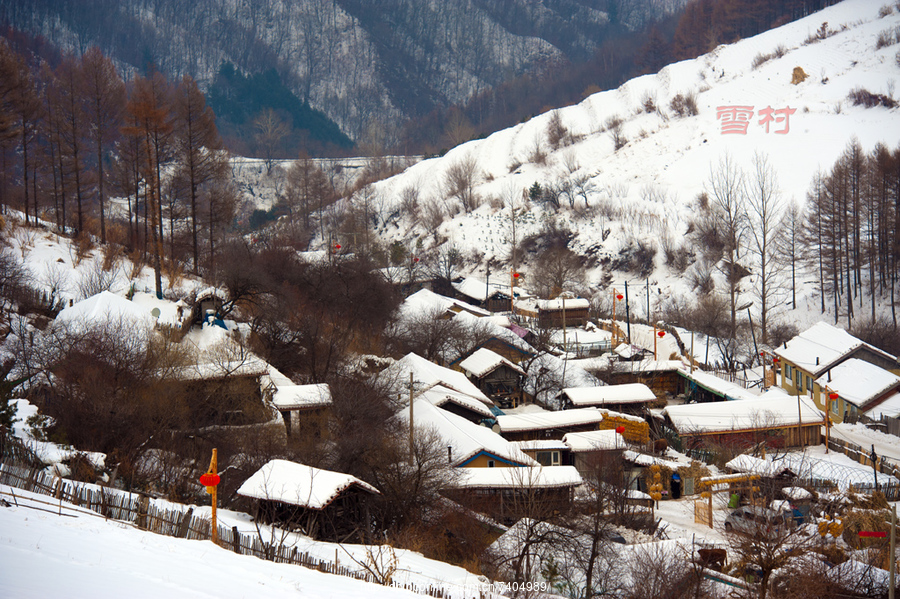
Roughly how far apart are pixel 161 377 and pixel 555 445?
12.0 m

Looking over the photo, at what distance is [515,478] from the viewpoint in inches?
645

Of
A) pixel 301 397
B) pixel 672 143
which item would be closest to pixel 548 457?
pixel 301 397

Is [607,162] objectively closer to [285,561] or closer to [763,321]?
[763,321]

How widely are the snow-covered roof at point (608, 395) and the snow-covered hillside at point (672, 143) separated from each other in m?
20.2

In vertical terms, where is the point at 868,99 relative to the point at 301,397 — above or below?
above

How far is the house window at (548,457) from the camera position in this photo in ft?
71.1

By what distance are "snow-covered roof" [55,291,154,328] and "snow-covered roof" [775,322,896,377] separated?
2599 cm

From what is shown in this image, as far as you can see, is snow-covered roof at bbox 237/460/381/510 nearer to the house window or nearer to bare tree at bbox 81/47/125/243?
the house window

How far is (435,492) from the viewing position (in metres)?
15.4

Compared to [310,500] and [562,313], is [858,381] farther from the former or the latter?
[310,500]

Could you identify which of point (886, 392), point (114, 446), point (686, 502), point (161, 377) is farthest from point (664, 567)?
point (886, 392)

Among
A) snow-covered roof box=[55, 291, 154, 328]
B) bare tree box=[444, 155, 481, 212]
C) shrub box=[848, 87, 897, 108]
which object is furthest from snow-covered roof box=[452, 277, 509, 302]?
shrub box=[848, 87, 897, 108]

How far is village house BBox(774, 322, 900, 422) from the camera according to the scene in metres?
27.8

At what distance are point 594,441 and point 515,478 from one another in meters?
6.36
